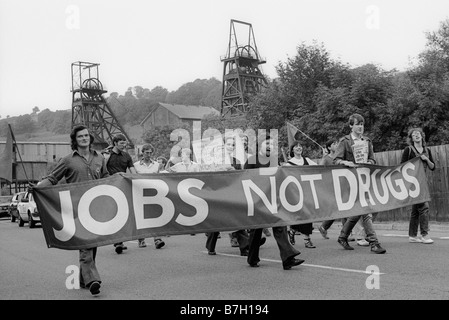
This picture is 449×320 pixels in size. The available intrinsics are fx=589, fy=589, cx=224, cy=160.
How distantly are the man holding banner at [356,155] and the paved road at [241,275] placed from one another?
0.23 metres

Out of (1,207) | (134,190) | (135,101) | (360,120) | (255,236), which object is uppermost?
(135,101)

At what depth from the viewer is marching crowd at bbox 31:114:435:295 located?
292 inches

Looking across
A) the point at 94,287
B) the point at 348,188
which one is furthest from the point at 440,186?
the point at 94,287

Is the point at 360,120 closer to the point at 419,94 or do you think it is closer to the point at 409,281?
the point at 409,281

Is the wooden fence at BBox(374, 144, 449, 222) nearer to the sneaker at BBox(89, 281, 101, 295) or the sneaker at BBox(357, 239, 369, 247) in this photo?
the sneaker at BBox(357, 239, 369, 247)

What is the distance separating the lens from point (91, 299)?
21.7ft

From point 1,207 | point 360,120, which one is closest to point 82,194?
point 360,120

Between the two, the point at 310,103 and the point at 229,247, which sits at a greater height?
the point at 310,103

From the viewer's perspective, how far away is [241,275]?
7.99m

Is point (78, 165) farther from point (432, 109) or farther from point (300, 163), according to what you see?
point (432, 109)

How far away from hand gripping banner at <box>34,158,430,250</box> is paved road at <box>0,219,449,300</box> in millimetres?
676

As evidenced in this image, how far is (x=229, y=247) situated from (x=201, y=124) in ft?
177

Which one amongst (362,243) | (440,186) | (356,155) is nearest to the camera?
(356,155)

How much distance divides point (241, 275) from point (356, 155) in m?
3.40
